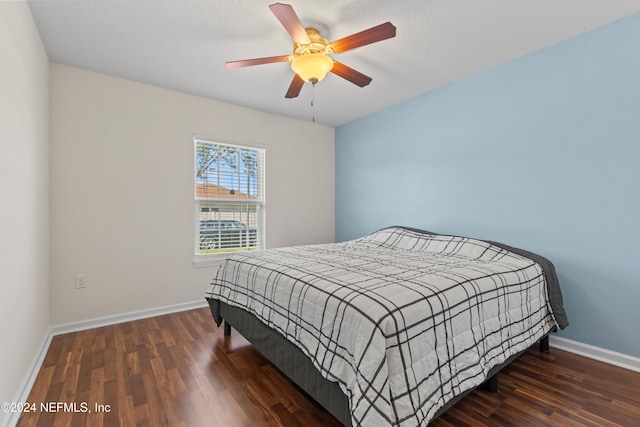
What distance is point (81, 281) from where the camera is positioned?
8.96ft

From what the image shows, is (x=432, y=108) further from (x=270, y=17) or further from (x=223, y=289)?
(x=223, y=289)

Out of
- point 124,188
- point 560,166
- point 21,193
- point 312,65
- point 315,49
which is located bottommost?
point 21,193

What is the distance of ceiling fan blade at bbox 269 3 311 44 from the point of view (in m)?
1.53

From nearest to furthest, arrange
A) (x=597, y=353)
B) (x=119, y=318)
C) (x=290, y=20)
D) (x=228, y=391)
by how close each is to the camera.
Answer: (x=290, y=20) < (x=228, y=391) < (x=597, y=353) < (x=119, y=318)

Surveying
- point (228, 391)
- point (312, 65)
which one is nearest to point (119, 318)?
point (228, 391)

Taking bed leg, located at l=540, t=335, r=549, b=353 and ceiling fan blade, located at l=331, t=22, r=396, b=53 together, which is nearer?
ceiling fan blade, located at l=331, t=22, r=396, b=53

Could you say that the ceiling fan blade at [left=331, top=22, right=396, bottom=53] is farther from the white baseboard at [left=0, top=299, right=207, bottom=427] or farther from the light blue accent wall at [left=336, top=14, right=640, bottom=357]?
the white baseboard at [left=0, top=299, right=207, bottom=427]

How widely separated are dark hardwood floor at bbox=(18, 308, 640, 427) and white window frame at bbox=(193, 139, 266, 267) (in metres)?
1.17

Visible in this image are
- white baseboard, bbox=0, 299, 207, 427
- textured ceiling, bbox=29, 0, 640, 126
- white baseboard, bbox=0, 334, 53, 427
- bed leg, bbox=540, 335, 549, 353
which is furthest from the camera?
bed leg, bbox=540, 335, 549, 353

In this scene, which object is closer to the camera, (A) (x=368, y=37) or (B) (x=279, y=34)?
(A) (x=368, y=37)

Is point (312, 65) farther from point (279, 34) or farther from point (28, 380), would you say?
point (28, 380)

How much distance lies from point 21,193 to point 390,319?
226 centimetres

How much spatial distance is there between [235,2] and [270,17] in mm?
244

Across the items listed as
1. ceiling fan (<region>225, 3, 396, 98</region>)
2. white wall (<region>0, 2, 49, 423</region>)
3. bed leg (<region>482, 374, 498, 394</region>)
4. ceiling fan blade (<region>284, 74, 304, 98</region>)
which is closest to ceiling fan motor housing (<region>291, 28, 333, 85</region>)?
ceiling fan (<region>225, 3, 396, 98</region>)
